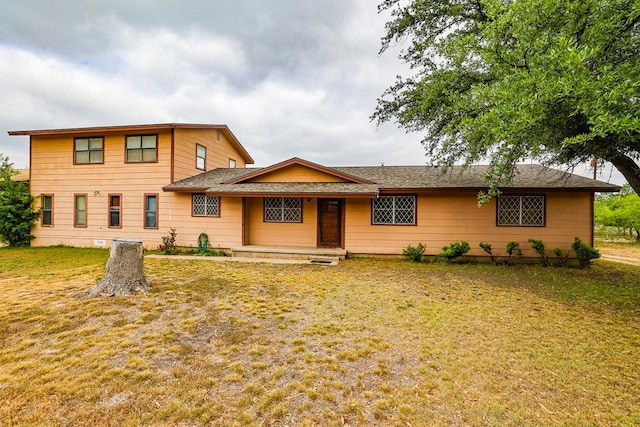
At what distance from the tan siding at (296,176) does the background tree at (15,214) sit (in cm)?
1057

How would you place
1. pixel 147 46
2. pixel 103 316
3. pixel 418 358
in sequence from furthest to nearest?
pixel 147 46 < pixel 103 316 < pixel 418 358

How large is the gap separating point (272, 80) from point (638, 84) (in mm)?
18704

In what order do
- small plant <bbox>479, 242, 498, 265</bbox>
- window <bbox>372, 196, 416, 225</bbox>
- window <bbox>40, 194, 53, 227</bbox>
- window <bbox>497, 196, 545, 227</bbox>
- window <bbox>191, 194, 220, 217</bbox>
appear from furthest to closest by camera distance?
window <bbox>40, 194, 53, 227</bbox> → window <bbox>191, 194, 220, 217</bbox> → window <bbox>372, 196, 416, 225</bbox> → window <bbox>497, 196, 545, 227</bbox> → small plant <bbox>479, 242, 498, 265</bbox>

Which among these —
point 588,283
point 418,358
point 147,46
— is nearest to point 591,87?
point 418,358

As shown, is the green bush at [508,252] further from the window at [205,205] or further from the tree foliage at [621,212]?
the tree foliage at [621,212]

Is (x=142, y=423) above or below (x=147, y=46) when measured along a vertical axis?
below

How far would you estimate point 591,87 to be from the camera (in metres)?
3.98

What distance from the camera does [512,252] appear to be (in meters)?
9.85

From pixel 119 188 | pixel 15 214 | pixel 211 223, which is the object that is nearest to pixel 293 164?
pixel 211 223

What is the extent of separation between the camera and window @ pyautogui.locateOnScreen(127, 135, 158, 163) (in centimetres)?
1212

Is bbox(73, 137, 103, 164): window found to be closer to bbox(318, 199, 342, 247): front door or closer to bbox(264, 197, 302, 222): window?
bbox(264, 197, 302, 222): window

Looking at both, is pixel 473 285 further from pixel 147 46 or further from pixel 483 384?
pixel 147 46

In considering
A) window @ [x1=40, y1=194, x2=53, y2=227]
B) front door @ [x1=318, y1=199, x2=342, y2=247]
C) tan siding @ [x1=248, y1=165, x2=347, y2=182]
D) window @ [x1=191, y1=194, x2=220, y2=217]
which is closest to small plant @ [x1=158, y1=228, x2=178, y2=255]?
window @ [x1=191, y1=194, x2=220, y2=217]

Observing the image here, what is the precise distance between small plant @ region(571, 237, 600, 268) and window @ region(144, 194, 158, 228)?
1600 cm
